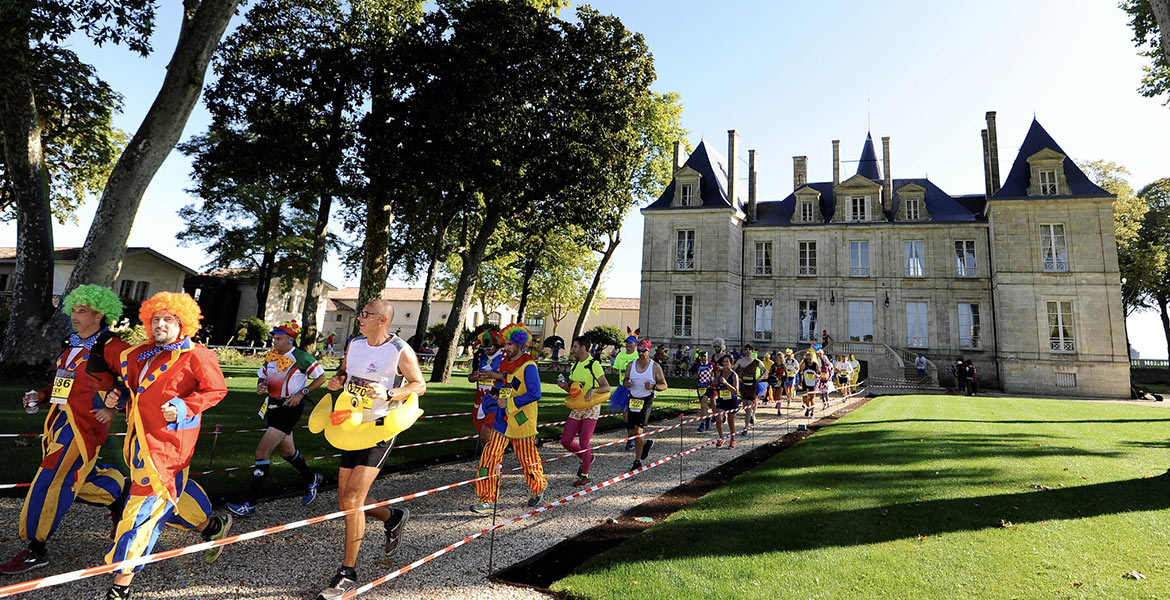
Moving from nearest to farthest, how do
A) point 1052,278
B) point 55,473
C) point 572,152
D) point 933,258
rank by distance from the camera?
1. point 55,473
2. point 572,152
3. point 1052,278
4. point 933,258

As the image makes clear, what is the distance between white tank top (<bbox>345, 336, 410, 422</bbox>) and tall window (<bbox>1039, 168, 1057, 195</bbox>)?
37154mm

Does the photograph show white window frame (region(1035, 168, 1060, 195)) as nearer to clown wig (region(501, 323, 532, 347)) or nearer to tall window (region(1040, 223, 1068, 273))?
tall window (region(1040, 223, 1068, 273))

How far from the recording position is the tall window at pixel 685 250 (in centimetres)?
3484

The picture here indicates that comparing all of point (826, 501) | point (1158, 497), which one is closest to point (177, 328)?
point (826, 501)

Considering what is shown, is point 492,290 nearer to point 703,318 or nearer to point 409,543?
point 703,318

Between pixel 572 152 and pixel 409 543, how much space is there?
592 inches

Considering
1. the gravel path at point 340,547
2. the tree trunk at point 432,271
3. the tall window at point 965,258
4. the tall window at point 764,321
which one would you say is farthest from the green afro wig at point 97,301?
the tall window at point 965,258

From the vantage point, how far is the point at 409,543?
16.1ft

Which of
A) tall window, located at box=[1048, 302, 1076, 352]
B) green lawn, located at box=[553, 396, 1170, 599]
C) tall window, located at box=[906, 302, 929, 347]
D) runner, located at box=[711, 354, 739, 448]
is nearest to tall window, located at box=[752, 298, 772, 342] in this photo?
tall window, located at box=[906, 302, 929, 347]

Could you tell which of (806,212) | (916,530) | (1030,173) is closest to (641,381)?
(916,530)

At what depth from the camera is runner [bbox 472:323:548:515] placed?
5926 millimetres

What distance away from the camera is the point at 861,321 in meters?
32.8

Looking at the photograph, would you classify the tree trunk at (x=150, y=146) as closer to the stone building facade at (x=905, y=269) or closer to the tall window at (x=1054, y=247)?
the stone building facade at (x=905, y=269)

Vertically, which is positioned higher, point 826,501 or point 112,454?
point 112,454
